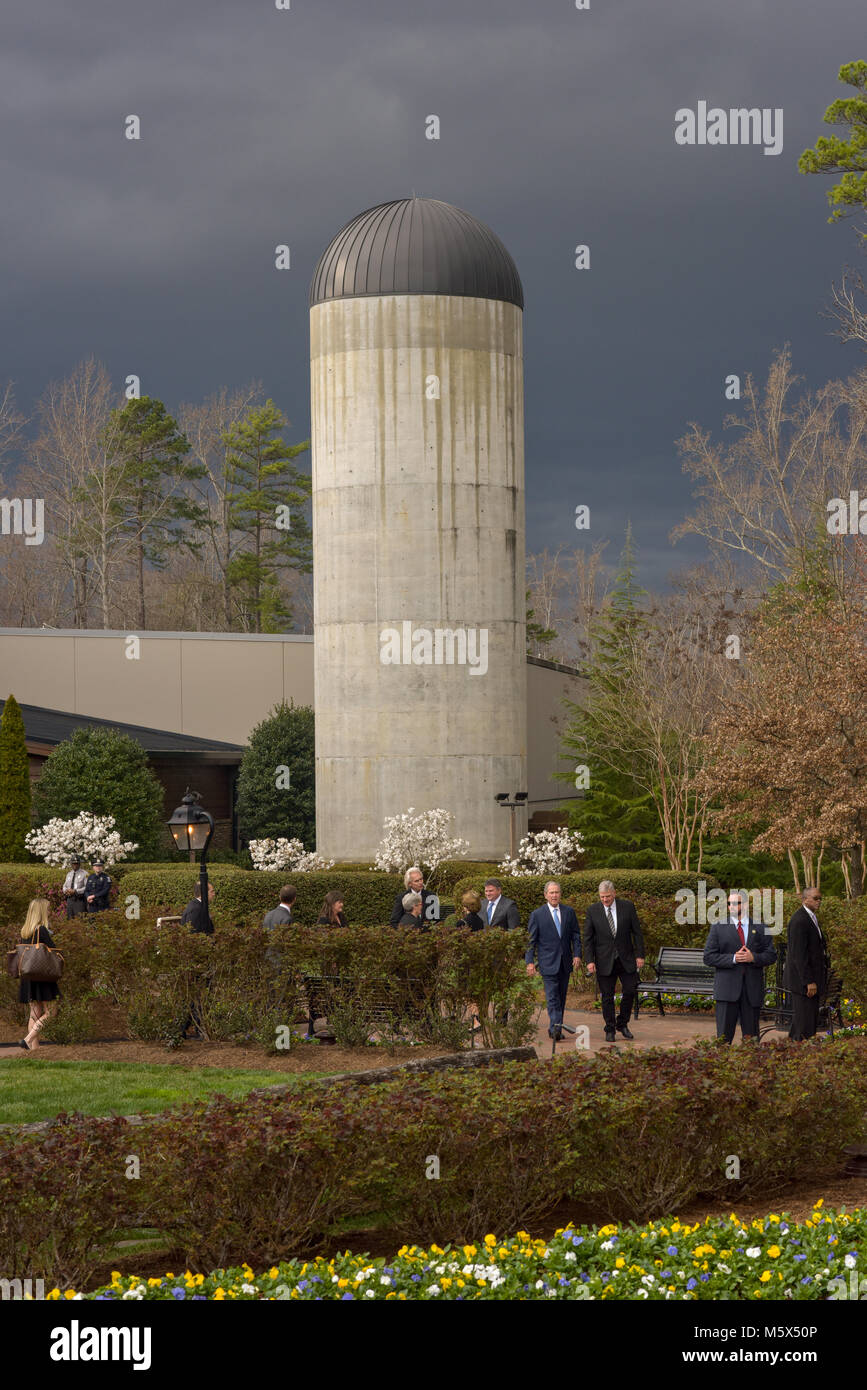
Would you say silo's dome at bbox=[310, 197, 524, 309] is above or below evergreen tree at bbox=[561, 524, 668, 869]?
above

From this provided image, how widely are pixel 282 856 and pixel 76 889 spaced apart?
5993 millimetres

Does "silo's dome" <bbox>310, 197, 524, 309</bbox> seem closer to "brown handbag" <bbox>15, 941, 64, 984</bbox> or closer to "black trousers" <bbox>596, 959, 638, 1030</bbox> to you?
"black trousers" <bbox>596, 959, 638, 1030</bbox>

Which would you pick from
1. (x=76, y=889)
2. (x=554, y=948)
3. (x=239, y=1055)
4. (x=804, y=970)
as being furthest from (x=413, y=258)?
(x=804, y=970)

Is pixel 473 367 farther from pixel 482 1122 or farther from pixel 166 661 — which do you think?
pixel 482 1122

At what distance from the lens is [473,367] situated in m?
30.8

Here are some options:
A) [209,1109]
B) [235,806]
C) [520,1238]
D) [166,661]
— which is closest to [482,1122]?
[520,1238]

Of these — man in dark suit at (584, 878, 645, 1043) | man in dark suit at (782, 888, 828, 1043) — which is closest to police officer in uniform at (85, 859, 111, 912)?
man in dark suit at (584, 878, 645, 1043)

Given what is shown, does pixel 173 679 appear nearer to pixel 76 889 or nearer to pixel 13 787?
pixel 13 787

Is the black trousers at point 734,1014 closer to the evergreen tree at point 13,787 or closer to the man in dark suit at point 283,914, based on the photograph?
the man in dark suit at point 283,914

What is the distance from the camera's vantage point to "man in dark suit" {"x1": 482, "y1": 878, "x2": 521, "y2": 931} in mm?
15578

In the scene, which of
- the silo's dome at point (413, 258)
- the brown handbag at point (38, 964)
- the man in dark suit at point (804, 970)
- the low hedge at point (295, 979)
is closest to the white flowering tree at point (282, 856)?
the silo's dome at point (413, 258)

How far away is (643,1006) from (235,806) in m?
22.2

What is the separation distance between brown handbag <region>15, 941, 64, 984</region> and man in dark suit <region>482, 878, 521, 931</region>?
453 centimetres
